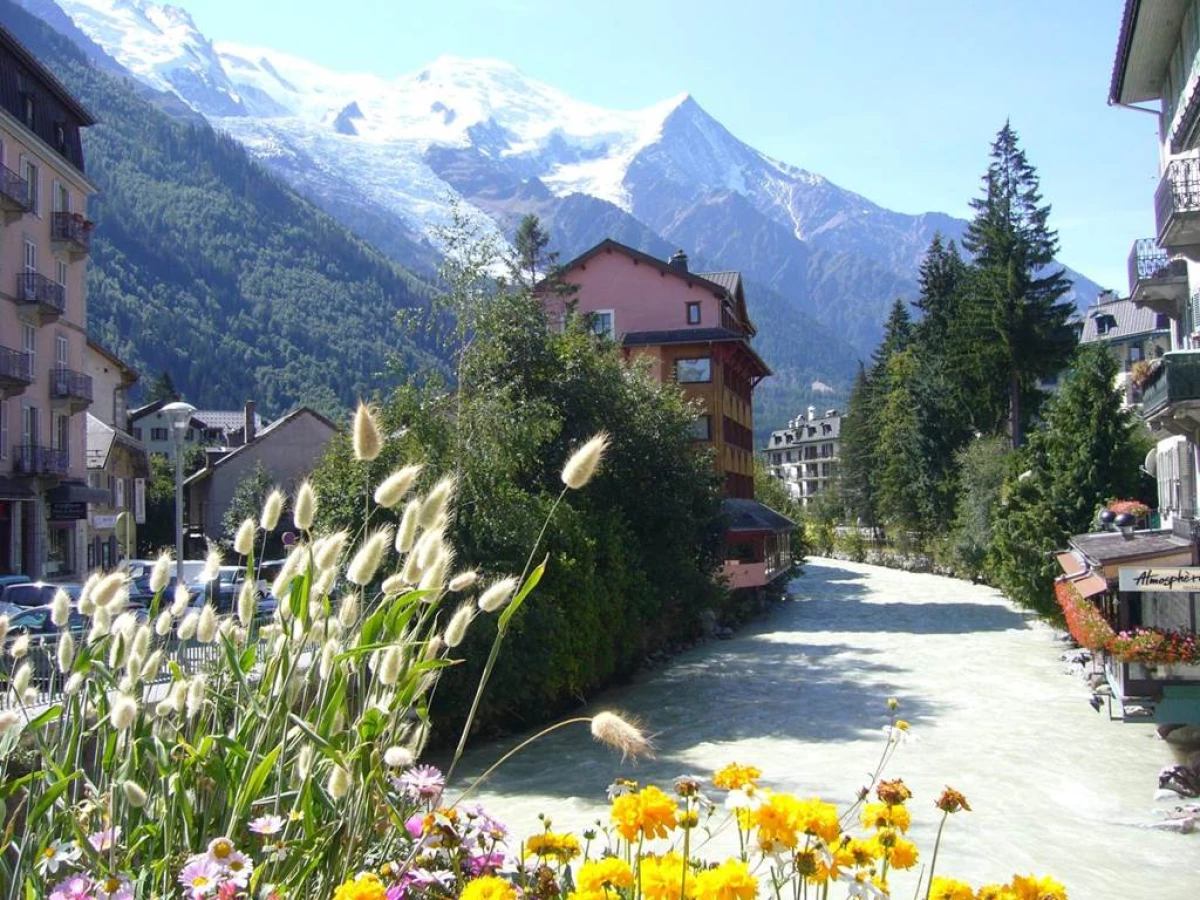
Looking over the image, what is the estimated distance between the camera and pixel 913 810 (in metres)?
15.2

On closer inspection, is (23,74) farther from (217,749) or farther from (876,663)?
(217,749)

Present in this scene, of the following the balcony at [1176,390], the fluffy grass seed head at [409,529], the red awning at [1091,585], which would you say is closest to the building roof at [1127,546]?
the red awning at [1091,585]

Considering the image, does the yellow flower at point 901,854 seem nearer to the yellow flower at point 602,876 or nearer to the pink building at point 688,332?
the yellow flower at point 602,876

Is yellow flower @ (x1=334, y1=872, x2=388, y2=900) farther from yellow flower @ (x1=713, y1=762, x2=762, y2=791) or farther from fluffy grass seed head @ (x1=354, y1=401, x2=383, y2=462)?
fluffy grass seed head @ (x1=354, y1=401, x2=383, y2=462)

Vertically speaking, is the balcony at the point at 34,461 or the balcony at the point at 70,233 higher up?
the balcony at the point at 70,233

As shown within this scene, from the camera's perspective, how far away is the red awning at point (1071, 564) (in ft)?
72.7

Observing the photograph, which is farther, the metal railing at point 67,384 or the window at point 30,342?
the metal railing at point 67,384

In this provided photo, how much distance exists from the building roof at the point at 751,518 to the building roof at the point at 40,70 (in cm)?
2606

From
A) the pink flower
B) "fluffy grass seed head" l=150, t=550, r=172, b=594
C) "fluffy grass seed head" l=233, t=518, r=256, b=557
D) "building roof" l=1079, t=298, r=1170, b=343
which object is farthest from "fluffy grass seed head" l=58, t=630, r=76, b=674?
"building roof" l=1079, t=298, r=1170, b=343

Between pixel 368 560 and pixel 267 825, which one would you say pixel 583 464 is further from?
pixel 267 825

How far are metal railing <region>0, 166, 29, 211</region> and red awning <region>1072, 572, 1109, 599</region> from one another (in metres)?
Answer: 30.8

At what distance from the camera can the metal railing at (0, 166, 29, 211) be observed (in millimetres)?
34000

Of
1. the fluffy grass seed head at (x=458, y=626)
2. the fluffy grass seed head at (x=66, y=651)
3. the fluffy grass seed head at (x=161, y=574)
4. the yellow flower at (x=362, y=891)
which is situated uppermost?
the fluffy grass seed head at (x=161, y=574)

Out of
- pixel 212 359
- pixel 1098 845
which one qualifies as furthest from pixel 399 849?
pixel 212 359
